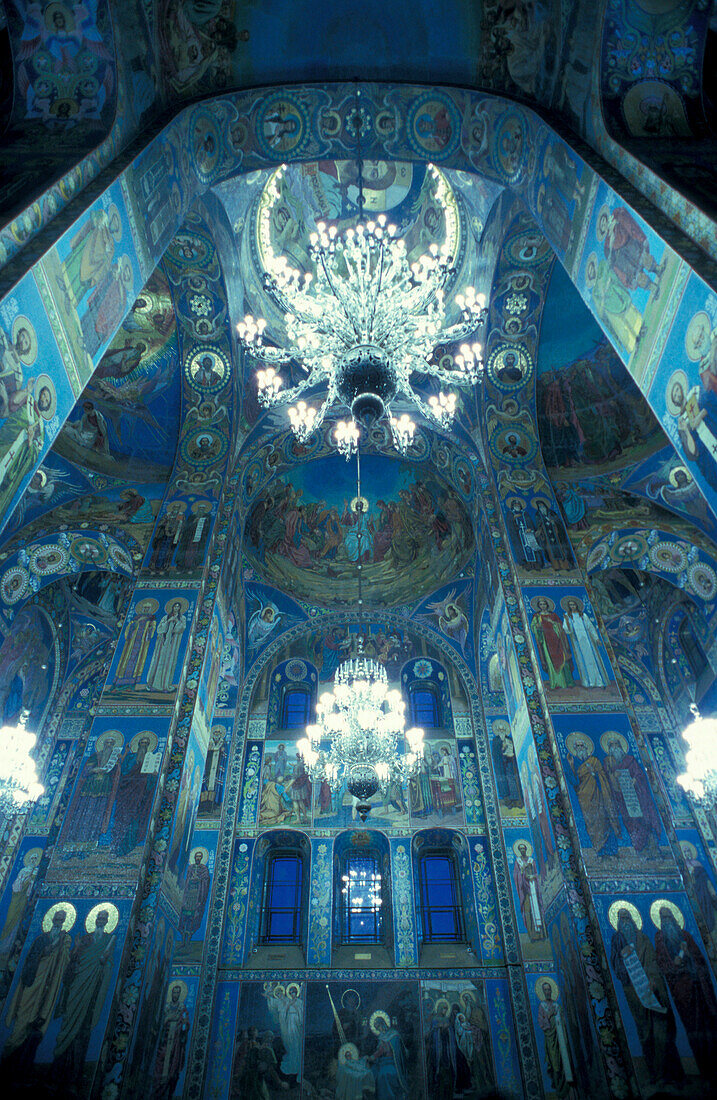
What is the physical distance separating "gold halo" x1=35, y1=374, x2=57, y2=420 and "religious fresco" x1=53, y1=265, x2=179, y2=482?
18.9 ft

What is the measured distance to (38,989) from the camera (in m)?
6.32

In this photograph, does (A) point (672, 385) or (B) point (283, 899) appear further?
(B) point (283, 899)

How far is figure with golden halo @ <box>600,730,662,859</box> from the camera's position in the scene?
295 inches

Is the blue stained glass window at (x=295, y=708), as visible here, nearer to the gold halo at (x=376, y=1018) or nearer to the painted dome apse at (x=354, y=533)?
the painted dome apse at (x=354, y=533)

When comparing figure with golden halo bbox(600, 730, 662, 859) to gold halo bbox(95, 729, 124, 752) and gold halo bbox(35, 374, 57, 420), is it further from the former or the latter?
gold halo bbox(35, 374, 57, 420)

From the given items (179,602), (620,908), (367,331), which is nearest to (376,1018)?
Answer: (620,908)

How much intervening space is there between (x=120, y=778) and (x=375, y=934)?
583 centimetres

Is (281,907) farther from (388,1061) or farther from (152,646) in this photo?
(152,646)

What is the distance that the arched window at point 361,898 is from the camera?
1117cm

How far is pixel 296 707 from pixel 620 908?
8.10 meters

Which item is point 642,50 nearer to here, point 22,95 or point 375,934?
point 22,95

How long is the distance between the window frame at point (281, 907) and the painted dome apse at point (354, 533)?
4.98m

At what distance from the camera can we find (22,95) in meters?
7.22

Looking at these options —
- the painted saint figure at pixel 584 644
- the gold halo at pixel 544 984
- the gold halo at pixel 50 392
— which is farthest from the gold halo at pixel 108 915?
the gold halo at pixel 544 984
